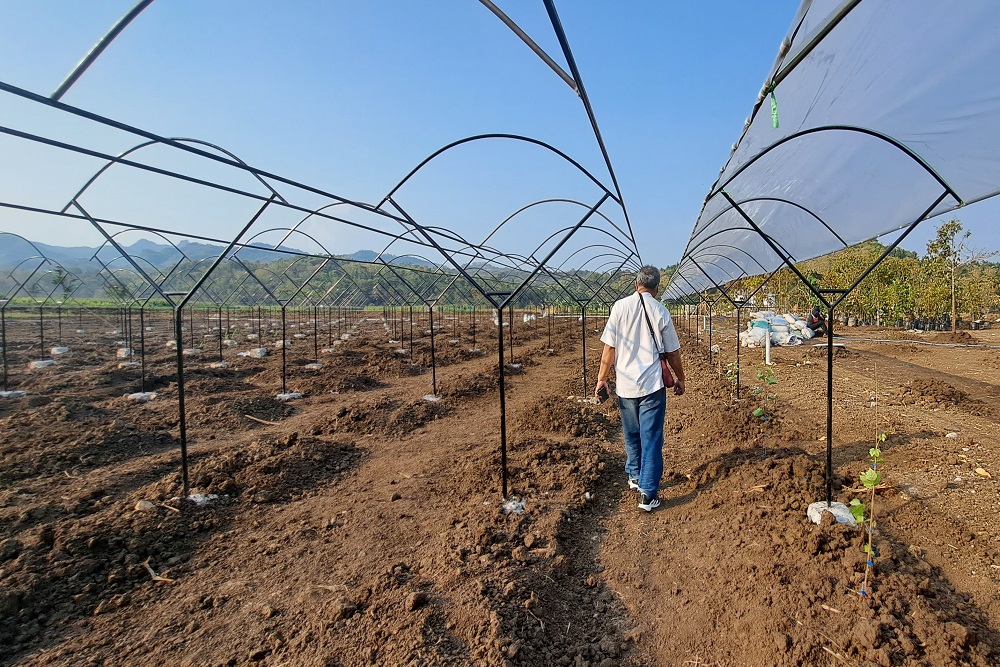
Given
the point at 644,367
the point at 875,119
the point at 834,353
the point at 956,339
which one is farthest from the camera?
the point at 956,339

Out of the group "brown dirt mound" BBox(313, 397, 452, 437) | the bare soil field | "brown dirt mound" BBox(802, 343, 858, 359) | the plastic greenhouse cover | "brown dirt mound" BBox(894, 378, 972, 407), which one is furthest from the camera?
"brown dirt mound" BBox(802, 343, 858, 359)

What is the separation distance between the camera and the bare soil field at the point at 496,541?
2629mm

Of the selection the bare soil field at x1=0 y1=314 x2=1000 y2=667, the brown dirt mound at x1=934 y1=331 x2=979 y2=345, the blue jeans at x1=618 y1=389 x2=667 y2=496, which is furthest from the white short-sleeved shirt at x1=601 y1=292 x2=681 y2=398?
the brown dirt mound at x1=934 y1=331 x2=979 y2=345

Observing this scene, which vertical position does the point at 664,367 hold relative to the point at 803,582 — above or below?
above

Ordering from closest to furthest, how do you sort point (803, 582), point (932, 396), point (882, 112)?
point (803, 582) → point (882, 112) → point (932, 396)

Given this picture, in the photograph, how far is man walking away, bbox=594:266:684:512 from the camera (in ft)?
13.8

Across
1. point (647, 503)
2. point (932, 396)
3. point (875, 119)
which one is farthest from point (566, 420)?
point (932, 396)

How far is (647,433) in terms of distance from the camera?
425 cm

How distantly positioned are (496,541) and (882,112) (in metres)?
4.42

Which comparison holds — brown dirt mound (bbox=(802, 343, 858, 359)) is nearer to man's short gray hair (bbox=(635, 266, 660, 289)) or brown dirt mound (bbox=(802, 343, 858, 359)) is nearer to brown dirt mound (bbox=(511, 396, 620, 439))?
brown dirt mound (bbox=(511, 396, 620, 439))

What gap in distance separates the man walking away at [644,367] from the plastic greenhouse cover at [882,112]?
3.83 feet

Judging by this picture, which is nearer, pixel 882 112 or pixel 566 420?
pixel 882 112

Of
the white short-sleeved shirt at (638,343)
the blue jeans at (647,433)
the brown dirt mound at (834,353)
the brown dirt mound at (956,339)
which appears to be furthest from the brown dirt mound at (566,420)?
the brown dirt mound at (956,339)

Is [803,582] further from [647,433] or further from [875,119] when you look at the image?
[875,119]
